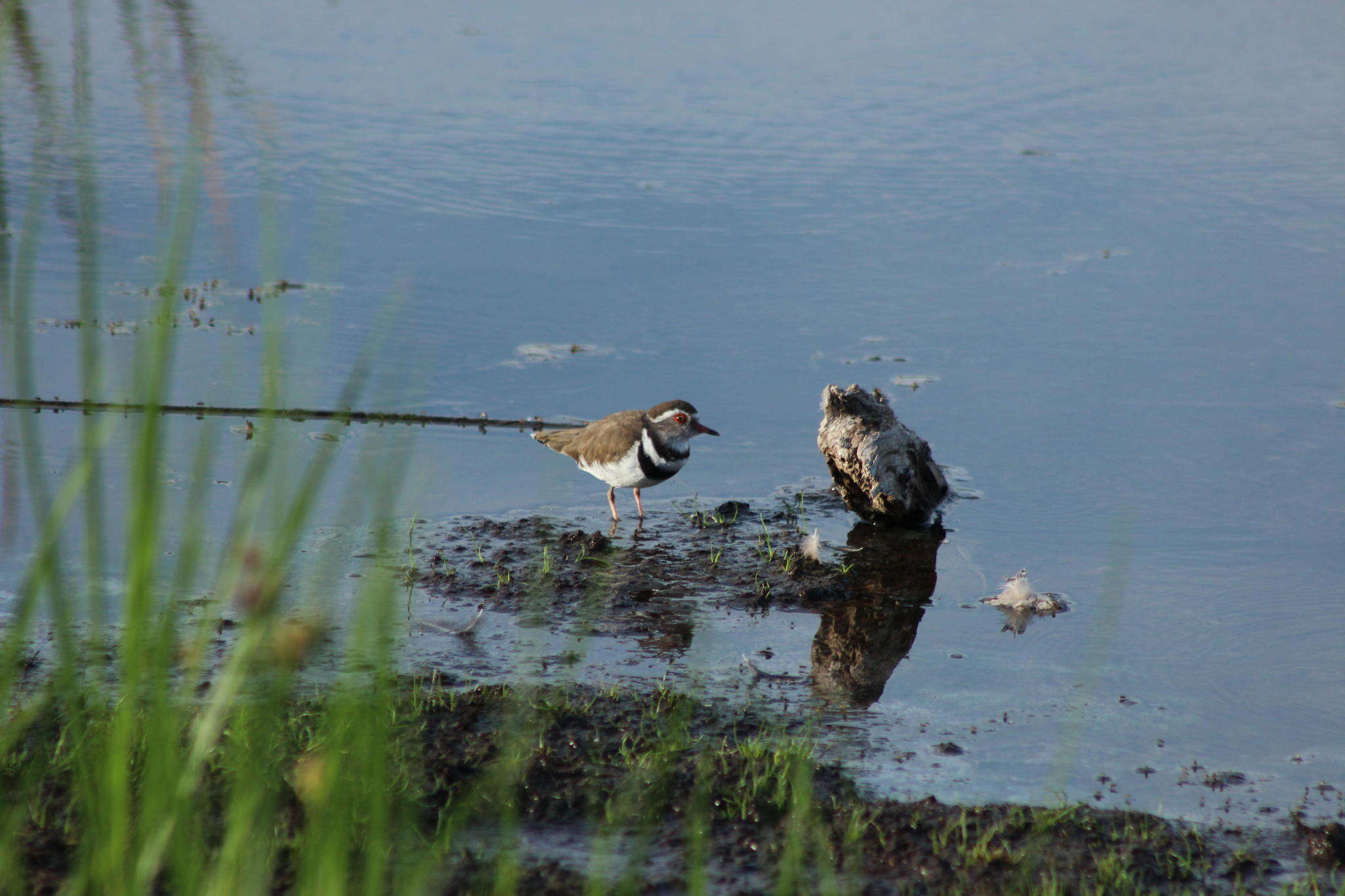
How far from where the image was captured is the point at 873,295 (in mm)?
10711

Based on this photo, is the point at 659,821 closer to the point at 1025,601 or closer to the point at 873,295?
the point at 1025,601

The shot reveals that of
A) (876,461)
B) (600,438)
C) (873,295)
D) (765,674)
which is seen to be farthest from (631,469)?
(873,295)

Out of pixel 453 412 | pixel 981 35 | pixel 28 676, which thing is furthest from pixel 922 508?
pixel 981 35

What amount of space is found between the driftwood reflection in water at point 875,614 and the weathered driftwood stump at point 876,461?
5.0 inches

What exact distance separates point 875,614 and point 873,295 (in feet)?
16.2

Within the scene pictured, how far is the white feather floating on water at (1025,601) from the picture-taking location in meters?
6.27

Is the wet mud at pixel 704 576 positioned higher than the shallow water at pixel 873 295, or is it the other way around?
the shallow water at pixel 873 295

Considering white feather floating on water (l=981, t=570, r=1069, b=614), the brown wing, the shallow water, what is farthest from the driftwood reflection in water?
the brown wing

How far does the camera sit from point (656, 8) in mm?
20828

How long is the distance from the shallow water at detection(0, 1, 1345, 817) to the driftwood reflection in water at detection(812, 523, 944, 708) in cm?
11

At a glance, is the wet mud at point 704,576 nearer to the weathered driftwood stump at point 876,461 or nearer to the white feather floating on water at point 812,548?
the white feather floating on water at point 812,548

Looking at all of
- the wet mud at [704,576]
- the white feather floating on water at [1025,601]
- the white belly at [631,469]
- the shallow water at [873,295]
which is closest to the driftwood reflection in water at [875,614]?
the wet mud at [704,576]

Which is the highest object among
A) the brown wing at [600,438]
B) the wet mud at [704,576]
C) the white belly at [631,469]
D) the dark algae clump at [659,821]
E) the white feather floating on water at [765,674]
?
the brown wing at [600,438]

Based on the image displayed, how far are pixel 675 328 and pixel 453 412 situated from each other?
211 centimetres
